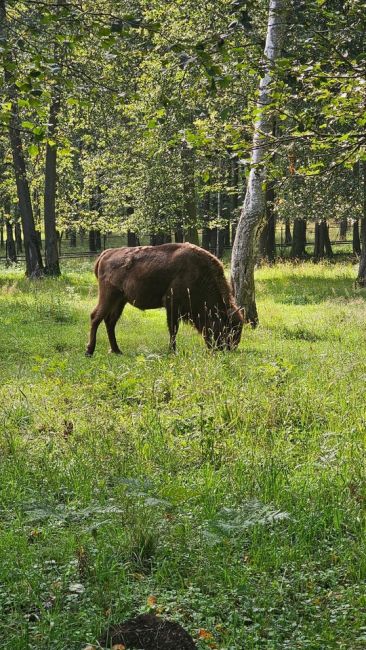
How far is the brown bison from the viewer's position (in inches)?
426

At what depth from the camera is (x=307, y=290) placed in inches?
764

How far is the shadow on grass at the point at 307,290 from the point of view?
1728 centimetres

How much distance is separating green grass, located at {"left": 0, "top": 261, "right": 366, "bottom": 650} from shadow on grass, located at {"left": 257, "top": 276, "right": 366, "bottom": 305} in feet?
28.3

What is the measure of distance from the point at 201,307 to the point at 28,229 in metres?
13.3

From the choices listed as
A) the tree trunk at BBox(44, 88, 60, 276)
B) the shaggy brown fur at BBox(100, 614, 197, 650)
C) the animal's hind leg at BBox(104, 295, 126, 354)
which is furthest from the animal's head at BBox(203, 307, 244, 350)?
the tree trunk at BBox(44, 88, 60, 276)

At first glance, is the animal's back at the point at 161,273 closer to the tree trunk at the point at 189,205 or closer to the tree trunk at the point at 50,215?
the tree trunk at the point at 50,215

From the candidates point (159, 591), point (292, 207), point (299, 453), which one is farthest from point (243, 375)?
point (292, 207)

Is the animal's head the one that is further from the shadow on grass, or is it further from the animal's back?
the shadow on grass

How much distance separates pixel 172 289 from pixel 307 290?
9.44 m

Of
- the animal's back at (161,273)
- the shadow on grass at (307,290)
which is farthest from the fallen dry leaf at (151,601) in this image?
the shadow on grass at (307,290)

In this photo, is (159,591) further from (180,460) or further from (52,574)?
(180,460)

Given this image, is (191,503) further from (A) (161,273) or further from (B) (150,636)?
(A) (161,273)

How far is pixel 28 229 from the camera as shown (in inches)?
891

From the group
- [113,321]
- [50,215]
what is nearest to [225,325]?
[113,321]
